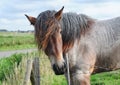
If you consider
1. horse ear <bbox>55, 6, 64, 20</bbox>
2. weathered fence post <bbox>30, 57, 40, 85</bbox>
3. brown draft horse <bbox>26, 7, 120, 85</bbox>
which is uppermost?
horse ear <bbox>55, 6, 64, 20</bbox>

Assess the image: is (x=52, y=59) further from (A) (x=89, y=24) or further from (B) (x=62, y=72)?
(A) (x=89, y=24)

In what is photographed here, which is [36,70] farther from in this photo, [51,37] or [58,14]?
[58,14]

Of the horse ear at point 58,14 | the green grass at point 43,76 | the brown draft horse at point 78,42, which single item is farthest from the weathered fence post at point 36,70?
the green grass at point 43,76

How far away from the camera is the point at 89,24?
7.42m

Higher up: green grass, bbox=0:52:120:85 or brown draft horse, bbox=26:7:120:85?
brown draft horse, bbox=26:7:120:85

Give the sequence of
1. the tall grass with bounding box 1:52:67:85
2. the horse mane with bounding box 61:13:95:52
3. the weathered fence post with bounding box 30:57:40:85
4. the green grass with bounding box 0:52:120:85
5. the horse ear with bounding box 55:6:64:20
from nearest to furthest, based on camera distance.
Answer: the horse ear with bounding box 55:6:64:20
the horse mane with bounding box 61:13:95:52
the weathered fence post with bounding box 30:57:40:85
the tall grass with bounding box 1:52:67:85
the green grass with bounding box 0:52:120:85

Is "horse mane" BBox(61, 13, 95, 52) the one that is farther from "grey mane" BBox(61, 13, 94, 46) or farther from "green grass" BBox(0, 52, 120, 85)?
"green grass" BBox(0, 52, 120, 85)

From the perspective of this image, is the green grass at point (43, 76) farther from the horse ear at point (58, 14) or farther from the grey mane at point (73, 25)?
the horse ear at point (58, 14)

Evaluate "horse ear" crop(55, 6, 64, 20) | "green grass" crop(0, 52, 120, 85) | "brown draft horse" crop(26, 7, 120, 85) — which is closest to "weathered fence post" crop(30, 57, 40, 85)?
"brown draft horse" crop(26, 7, 120, 85)

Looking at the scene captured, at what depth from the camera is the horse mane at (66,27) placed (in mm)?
6562

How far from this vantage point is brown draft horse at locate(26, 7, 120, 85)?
6.57 m

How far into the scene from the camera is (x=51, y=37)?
6562 mm

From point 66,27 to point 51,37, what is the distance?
61cm

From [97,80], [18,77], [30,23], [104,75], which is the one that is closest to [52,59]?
[30,23]
